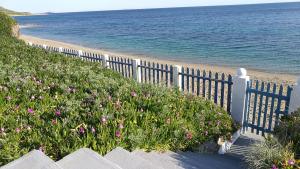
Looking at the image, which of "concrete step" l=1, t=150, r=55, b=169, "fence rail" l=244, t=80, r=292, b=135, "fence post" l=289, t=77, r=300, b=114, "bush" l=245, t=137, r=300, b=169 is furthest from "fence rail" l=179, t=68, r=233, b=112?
"concrete step" l=1, t=150, r=55, b=169

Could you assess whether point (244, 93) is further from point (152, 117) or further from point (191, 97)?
point (152, 117)

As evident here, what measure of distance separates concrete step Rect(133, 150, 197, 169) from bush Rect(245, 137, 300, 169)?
0.78 meters

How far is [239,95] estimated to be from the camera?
251 inches

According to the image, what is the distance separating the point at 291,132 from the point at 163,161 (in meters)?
1.95

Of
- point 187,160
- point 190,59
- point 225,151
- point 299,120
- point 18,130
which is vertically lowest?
point 190,59

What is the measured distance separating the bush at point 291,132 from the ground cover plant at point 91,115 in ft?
3.46

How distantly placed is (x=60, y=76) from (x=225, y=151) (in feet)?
11.7

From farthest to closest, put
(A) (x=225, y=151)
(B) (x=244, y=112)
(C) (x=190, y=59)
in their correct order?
(C) (x=190, y=59) < (B) (x=244, y=112) < (A) (x=225, y=151)

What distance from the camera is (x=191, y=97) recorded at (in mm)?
5922

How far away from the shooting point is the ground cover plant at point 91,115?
3303mm

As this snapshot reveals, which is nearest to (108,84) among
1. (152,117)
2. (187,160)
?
(152,117)

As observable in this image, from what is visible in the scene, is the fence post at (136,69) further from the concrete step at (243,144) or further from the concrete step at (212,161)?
the concrete step at (212,161)

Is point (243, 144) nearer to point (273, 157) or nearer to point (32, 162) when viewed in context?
point (273, 157)

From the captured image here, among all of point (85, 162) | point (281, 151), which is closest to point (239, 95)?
point (281, 151)
